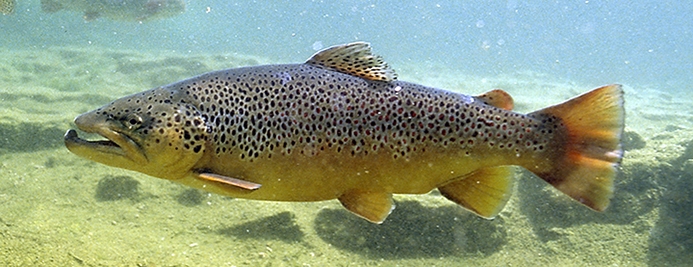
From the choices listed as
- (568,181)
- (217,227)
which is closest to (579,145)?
(568,181)

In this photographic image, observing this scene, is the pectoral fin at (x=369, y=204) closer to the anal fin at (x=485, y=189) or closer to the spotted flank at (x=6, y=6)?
the anal fin at (x=485, y=189)

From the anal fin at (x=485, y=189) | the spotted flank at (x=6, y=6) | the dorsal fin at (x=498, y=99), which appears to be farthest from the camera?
the spotted flank at (x=6, y=6)

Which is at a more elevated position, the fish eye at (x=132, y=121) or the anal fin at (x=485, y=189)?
the fish eye at (x=132, y=121)

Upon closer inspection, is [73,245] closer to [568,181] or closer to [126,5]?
[568,181]

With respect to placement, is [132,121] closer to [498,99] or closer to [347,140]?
[347,140]

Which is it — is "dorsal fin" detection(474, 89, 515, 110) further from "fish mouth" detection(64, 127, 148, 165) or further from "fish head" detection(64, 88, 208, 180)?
"fish mouth" detection(64, 127, 148, 165)

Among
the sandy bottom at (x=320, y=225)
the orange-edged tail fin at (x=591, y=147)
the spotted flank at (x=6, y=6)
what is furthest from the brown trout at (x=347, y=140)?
the spotted flank at (x=6, y=6)
